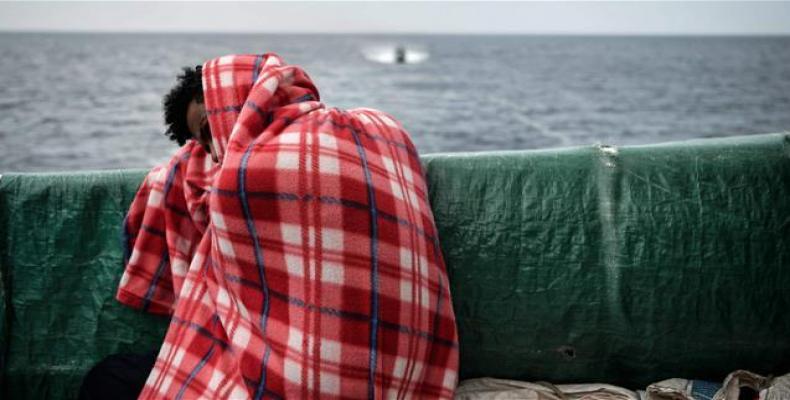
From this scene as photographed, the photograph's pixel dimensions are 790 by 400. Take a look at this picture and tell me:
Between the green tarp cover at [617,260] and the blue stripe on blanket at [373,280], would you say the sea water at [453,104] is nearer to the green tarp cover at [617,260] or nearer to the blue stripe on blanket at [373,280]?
the green tarp cover at [617,260]

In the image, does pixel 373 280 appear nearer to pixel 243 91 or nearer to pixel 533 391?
pixel 243 91

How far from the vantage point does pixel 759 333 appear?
1.98 metres

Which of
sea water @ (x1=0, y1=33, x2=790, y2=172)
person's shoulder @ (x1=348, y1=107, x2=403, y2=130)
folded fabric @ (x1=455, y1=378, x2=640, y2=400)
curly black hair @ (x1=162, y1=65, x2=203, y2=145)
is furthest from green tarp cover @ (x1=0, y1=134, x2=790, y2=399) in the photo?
sea water @ (x1=0, y1=33, x2=790, y2=172)

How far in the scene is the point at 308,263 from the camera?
5.05 feet

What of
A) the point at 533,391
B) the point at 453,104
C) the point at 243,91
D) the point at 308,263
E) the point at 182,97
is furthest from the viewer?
the point at 453,104

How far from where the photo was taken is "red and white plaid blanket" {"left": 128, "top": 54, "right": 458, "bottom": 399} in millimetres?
1523

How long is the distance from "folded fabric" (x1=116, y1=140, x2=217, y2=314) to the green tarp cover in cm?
12

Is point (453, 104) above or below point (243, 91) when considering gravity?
below

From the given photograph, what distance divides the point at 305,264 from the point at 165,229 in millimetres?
713

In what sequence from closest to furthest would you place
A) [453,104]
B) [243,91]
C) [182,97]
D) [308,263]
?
[308,263] → [243,91] → [182,97] → [453,104]

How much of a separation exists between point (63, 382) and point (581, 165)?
74.0 inches

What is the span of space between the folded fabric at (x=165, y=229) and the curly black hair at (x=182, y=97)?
0.53ft

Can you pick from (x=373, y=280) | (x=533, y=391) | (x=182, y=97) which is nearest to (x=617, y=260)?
(x=533, y=391)

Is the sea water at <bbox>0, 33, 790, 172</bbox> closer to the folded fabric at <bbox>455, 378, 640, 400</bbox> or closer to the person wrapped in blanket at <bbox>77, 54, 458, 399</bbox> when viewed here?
the folded fabric at <bbox>455, 378, 640, 400</bbox>
